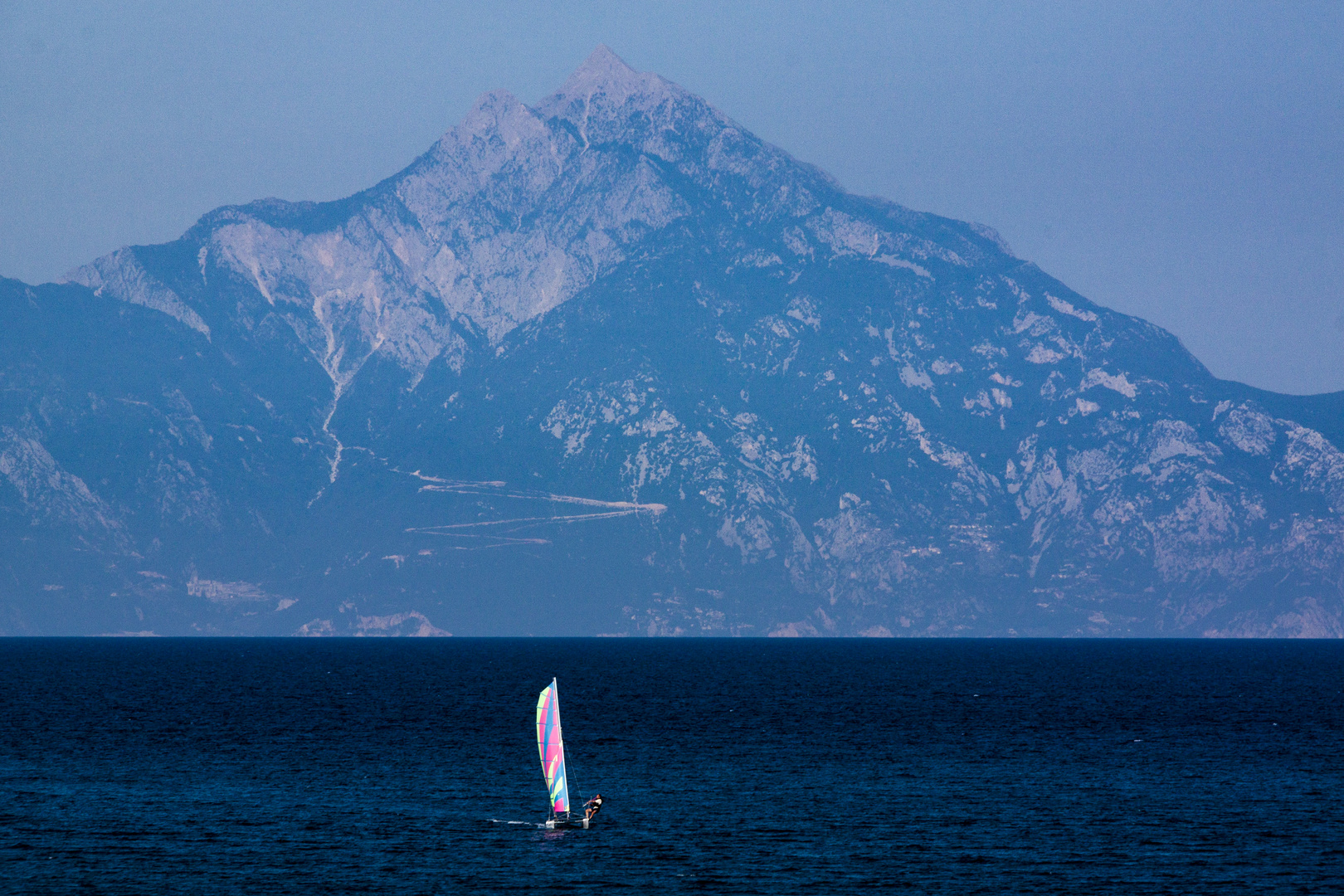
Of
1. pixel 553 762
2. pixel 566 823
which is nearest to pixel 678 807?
pixel 566 823

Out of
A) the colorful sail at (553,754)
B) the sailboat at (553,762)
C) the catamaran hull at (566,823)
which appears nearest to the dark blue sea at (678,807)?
the catamaran hull at (566,823)

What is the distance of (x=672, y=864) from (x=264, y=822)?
2582 cm

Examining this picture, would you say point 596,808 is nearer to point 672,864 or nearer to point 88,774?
point 672,864

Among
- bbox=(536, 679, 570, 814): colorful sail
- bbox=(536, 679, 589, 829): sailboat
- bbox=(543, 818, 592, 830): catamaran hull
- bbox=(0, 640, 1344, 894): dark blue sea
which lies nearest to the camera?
bbox=(0, 640, 1344, 894): dark blue sea

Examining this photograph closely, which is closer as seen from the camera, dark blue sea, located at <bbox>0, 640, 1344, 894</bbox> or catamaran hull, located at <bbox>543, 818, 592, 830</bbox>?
dark blue sea, located at <bbox>0, 640, 1344, 894</bbox>

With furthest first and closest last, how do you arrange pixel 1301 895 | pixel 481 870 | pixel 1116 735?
1. pixel 1116 735
2. pixel 481 870
3. pixel 1301 895

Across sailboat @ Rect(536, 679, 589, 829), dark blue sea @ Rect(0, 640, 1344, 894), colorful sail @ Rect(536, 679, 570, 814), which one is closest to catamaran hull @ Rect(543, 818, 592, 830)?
sailboat @ Rect(536, 679, 589, 829)

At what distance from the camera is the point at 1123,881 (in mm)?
76062

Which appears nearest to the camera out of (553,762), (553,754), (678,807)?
(553,762)

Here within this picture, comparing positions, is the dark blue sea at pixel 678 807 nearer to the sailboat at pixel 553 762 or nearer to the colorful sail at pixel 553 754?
the sailboat at pixel 553 762

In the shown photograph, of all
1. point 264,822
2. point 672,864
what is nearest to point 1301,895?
point 672,864

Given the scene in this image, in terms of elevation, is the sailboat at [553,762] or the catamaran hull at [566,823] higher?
the sailboat at [553,762]

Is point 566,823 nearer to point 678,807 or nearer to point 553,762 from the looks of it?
point 553,762

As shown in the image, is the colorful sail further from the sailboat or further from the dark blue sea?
the dark blue sea
